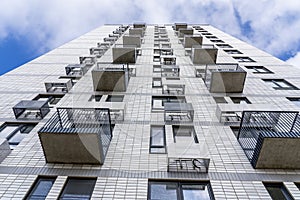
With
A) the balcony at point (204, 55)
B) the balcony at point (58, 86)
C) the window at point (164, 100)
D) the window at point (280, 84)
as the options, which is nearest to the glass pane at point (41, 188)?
the window at point (164, 100)

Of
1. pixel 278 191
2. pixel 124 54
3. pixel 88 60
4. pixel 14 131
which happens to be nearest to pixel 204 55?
pixel 124 54

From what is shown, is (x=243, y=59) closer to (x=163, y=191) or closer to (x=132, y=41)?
(x=132, y=41)

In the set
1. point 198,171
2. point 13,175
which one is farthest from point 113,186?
point 13,175

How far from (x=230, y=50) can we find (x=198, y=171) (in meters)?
15.6

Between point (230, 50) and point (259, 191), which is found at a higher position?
point (230, 50)

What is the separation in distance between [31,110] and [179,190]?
25.4ft

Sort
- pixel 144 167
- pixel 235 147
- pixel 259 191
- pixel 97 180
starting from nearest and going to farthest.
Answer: pixel 259 191 → pixel 97 180 → pixel 144 167 → pixel 235 147

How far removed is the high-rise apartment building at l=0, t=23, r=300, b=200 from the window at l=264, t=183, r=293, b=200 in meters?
0.03

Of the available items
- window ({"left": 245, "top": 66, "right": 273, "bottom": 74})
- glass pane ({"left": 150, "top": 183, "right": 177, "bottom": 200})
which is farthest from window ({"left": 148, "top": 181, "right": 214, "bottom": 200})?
window ({"left": 245, "top": 66, "right": 273, "bottom": 74})

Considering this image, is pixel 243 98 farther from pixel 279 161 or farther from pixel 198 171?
pixel 198 171

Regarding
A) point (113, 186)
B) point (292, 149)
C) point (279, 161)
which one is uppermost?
point (292, 149)

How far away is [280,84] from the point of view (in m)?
11.9

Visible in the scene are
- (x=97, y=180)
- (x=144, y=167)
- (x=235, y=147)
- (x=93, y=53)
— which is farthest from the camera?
(x=93, y=53)

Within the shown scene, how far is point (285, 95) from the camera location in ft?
34.4
